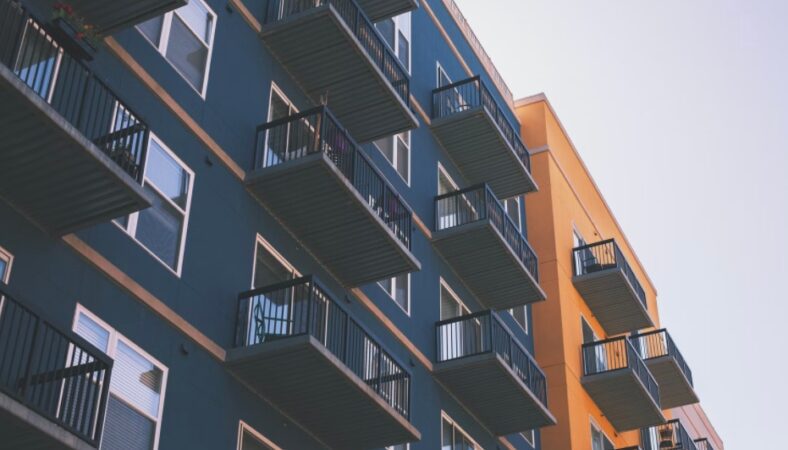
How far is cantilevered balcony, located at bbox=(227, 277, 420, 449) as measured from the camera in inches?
726

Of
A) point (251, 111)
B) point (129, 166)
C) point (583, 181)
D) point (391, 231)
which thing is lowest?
point (129, 166)

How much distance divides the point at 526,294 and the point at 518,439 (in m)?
3.69

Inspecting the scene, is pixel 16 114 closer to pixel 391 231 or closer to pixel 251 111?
pixel 251 111

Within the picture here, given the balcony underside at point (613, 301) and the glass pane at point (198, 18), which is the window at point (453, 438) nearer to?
the glass pane at point (198, 18)

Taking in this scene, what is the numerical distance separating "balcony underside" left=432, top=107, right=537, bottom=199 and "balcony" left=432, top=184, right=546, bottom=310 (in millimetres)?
1498

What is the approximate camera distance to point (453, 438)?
26.0 metres

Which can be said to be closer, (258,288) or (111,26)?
(111,26)

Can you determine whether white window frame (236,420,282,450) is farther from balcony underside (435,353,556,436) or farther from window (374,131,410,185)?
window (374,131,410,185)

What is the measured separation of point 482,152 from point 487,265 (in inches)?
138

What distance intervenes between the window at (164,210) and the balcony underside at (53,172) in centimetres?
168

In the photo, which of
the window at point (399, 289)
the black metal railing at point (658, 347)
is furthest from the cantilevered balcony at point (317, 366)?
the black metal railing at point (658, 347)

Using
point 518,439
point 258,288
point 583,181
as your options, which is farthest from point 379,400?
point 583,181

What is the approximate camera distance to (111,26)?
1714 cm

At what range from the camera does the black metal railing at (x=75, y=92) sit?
49.9ft
